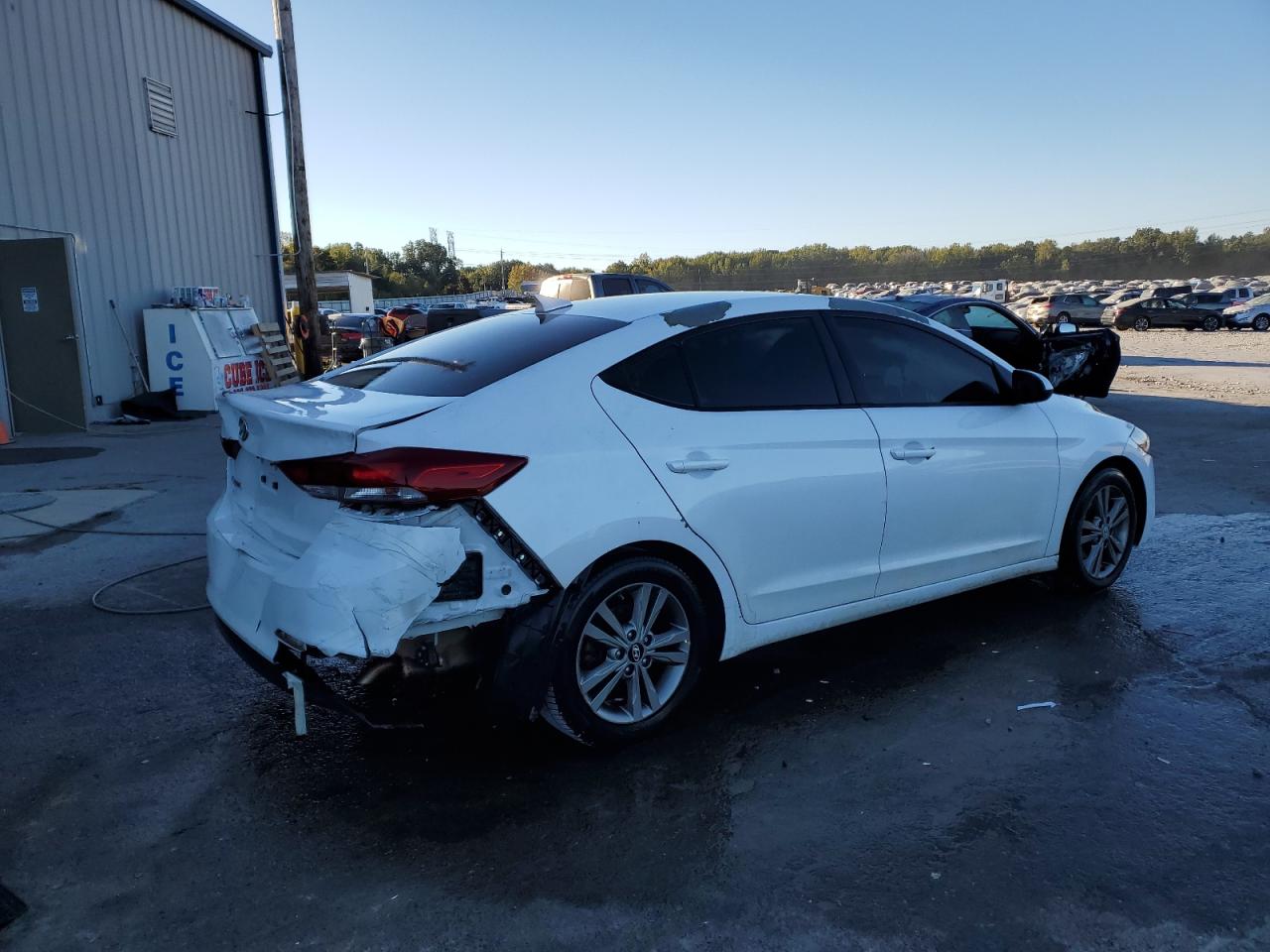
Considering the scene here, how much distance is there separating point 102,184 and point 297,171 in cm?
385

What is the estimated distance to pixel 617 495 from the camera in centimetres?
337

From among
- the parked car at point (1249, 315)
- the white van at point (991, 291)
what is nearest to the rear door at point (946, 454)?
the parked car at point (1249, 315)

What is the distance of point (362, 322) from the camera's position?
30438 mm

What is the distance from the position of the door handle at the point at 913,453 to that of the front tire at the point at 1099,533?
1.31 m

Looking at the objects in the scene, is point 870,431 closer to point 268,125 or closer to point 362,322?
point 268,125

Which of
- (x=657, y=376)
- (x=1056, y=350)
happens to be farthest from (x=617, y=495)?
(x=1056, y=350)

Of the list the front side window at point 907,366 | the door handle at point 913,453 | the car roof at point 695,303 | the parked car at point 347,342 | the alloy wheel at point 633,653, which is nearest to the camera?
the alloy wheel at point 633,653

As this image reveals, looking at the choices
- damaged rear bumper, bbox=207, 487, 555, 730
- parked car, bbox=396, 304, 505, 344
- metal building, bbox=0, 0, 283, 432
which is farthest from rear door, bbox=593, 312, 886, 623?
parked car, bbox=396, 304, 505, 344

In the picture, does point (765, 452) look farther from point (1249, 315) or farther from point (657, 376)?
point (1249, 315)

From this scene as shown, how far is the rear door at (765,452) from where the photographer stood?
11.8 ft

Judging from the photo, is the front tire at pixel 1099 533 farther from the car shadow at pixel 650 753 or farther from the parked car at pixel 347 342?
the parked car at pixel 347 342

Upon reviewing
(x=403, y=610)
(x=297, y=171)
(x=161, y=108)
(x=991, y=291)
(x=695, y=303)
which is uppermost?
Result: (x=161, y=108)

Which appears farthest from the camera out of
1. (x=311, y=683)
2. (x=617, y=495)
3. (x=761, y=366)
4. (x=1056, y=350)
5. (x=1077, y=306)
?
(x=1077, y=306)

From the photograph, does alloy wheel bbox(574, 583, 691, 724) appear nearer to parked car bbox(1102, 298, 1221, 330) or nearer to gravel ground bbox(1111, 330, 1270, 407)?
gravel ground bbox(1111, 330, 1270, 407)
